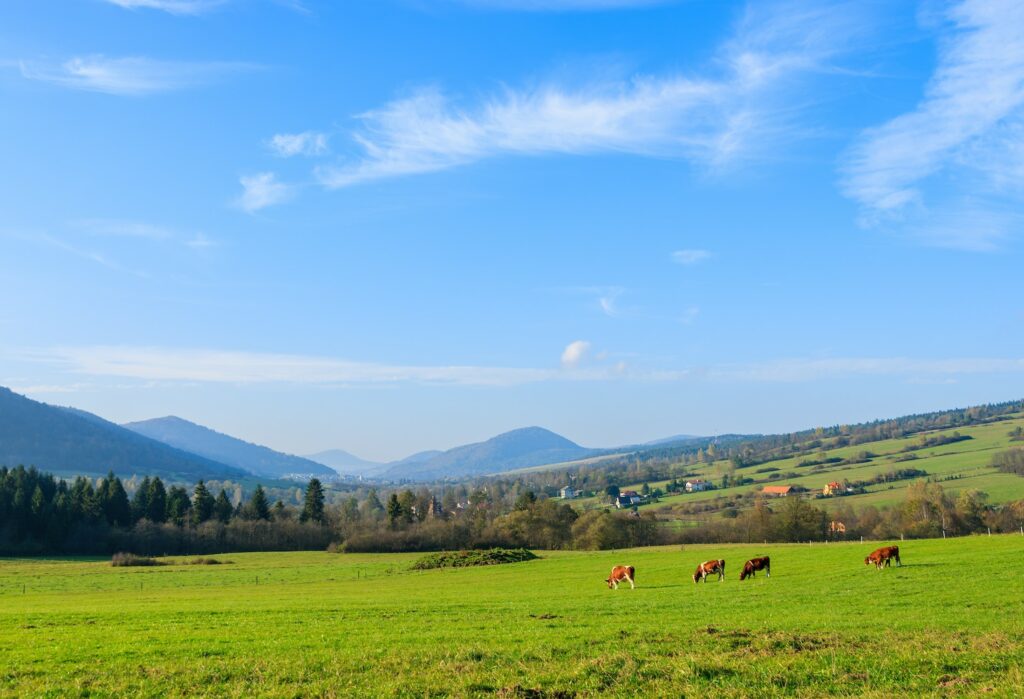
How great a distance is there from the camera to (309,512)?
131625 mm

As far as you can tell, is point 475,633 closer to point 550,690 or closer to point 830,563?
point 550,690

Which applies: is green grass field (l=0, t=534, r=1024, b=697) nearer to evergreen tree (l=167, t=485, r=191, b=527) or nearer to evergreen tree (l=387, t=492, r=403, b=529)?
evergreen tree (l=387, t=492, r=403, b=529)

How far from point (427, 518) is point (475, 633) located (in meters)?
110

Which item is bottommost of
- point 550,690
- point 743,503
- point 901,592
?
point 743,503

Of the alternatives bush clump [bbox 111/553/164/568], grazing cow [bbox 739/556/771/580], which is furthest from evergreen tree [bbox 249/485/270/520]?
grazing cow [bbox 739/556/771/580]

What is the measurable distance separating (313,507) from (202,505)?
18.9 m

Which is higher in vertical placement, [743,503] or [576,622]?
[576,622]

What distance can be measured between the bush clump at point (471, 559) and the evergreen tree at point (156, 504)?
219 ft

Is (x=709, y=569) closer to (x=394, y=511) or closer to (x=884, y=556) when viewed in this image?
(x=884, y=556)

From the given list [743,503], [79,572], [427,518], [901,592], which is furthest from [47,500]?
[743,503]

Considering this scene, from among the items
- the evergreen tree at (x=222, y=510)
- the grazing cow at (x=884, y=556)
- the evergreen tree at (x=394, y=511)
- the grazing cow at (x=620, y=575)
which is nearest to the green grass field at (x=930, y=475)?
the evergreen tree at (x=394, y=511)

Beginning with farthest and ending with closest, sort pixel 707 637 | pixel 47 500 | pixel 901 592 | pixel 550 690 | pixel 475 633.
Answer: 1. pixel 47 500
2. pixel 901 592
3. pixel 475 633
4. pixel 707 637
5. pixel 550 690

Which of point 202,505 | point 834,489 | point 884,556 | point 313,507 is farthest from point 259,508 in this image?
point 834,489

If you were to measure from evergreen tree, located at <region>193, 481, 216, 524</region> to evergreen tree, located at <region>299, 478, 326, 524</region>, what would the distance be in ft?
50.1
